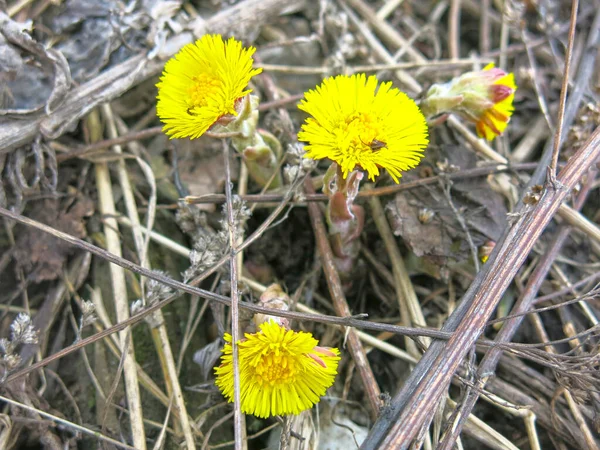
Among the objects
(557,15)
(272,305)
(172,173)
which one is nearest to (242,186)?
(172,173)

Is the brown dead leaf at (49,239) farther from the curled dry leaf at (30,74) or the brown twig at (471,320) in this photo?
the brown twig at (471,320)

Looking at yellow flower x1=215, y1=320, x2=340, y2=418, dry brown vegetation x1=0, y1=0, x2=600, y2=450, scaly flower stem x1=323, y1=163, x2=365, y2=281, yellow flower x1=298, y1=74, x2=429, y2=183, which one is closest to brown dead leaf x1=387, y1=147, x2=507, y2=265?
dry brown vegetation x1=0, y1=0, x2=600, y2=450


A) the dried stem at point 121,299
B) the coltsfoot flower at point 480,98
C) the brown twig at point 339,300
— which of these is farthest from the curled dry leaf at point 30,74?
the coltsfoot flower at point 480,98

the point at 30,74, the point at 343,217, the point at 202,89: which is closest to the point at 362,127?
the point at 343,217

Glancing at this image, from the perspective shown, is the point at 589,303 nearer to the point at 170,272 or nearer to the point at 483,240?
the point at 483,240

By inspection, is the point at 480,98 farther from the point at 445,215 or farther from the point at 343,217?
the point at 343,217
